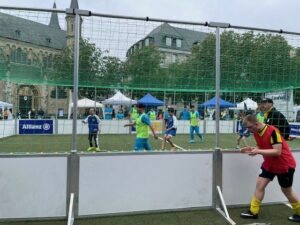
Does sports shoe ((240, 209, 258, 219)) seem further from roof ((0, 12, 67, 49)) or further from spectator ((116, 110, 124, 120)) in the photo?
roof ((0, 12, 67, 49))

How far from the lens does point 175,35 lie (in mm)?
5613

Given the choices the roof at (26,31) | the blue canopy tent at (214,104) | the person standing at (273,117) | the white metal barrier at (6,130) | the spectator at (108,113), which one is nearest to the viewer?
the roof at (26,31)

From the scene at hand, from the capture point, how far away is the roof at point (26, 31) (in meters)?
4.93

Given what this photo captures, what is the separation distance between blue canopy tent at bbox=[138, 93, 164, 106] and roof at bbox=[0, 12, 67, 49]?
6.29ft

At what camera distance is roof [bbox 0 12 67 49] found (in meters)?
4.93

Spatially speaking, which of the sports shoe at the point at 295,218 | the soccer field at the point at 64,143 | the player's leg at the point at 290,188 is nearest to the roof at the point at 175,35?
the player's leg at the point at 290,188

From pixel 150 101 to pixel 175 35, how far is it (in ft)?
5.05

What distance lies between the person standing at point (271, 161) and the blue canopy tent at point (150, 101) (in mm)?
1938

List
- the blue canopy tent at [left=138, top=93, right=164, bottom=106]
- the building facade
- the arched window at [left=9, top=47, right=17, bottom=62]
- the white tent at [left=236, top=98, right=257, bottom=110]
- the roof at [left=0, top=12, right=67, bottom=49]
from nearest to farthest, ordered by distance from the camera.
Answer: the roof at [left=0, top=12, right=67, bottom=49], the arched window at [left=9, top=47, right=17, bottom=62], the building facade, the blue canopy tent at [left=138, top=93, right=164, bottom=106], the white tent at [left=236, top=98, right=257, bottom=110]

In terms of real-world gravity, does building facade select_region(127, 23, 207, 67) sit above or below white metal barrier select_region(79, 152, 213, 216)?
above

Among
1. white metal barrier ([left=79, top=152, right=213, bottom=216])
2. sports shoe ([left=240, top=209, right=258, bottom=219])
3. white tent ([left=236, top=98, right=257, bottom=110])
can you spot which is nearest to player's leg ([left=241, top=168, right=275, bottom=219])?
sports shoe ([left=240, top=209, right=258, bottom=219])

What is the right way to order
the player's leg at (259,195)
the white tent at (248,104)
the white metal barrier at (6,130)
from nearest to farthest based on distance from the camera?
the player's leg at (259,195)
the white tent at (248,104)
the white metal barrier at (6,130)

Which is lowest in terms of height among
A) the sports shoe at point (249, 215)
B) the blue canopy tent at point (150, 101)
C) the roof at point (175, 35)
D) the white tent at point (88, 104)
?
the sports shoe at point (249, 215)

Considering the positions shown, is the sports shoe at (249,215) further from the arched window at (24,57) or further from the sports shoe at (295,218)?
the arched window at (24,57)
